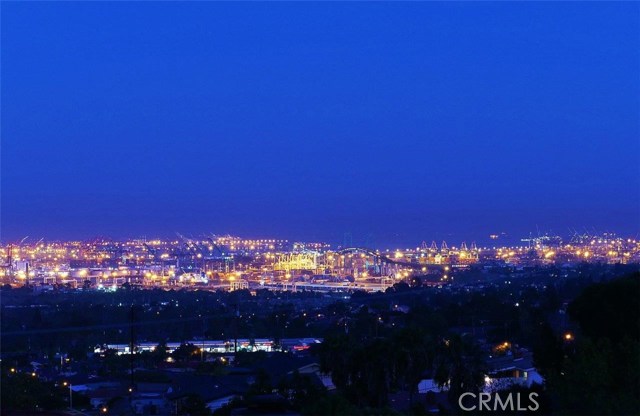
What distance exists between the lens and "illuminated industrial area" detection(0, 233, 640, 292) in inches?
1695

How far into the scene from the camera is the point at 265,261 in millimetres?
59500

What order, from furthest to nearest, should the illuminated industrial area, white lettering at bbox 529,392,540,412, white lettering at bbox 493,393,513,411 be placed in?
the illuminated industrial area → white lettering at bbox 529,392,540,412 → white lettering at bbox 493,393,513,411

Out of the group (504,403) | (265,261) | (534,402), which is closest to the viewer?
(504,403)

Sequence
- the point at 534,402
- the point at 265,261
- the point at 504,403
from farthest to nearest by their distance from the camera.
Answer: the point at 265,261 → the point at 534,402 → the point at 504,403

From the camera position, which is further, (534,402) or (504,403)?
(534,402)

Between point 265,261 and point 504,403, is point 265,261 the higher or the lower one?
the higher one

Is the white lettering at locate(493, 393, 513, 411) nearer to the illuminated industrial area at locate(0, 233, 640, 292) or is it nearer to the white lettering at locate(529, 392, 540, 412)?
the white lettering at locate(529, 392, 540, 412)

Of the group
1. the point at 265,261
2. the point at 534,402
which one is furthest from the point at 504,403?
the point at 265,261

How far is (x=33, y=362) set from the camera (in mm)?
22141

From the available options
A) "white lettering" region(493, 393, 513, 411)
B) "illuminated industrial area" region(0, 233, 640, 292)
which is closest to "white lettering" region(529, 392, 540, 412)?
"white lettering" region(493, 393, 513, 411)

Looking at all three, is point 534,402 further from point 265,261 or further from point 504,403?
point 265,261

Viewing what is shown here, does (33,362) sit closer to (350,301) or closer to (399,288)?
(350,301)

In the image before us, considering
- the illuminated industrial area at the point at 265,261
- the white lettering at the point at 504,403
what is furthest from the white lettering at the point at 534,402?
the illuminated industrial area at the point at 265,261

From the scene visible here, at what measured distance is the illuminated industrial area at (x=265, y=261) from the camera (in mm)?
43062
